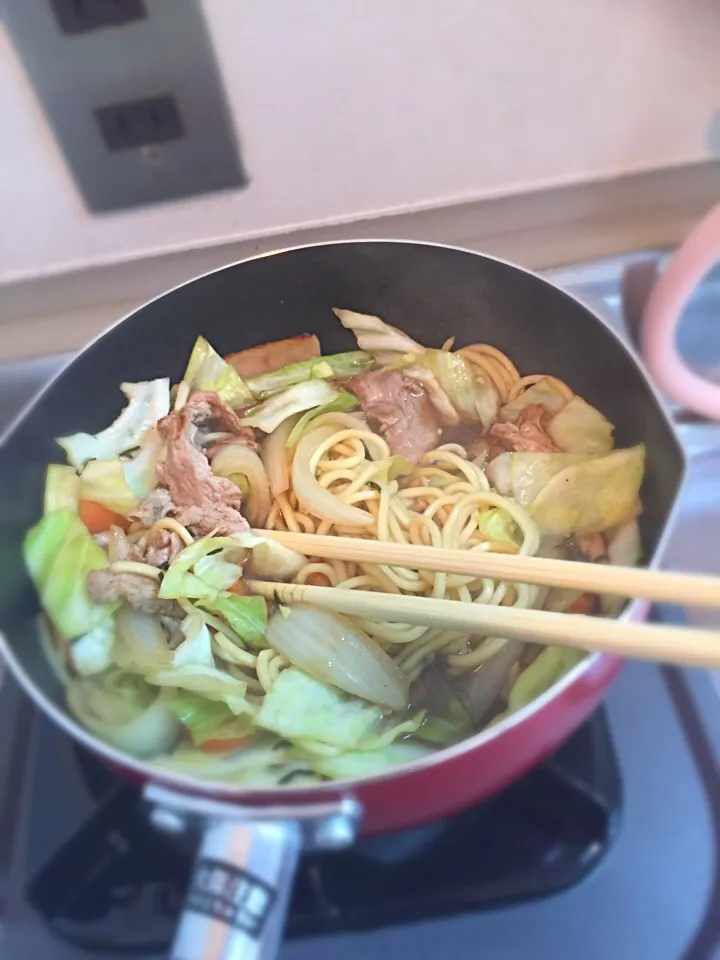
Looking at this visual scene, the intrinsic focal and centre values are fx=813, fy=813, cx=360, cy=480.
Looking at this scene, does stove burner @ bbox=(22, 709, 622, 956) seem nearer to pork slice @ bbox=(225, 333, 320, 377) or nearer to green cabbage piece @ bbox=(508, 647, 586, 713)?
green cabbage piece @ bbox=(508, 647, 586, 713)

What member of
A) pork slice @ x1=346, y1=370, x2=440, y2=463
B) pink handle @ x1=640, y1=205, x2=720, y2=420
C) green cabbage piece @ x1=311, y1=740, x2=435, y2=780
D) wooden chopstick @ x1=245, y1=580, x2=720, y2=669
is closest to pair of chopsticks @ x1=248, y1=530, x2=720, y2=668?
wooden chopstick @ x1=245, y1=580, x2=720, y2=669

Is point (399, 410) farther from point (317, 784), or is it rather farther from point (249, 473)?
point (317, 784)

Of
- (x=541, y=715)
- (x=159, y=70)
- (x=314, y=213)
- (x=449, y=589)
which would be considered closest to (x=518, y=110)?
(x=314, y=213)

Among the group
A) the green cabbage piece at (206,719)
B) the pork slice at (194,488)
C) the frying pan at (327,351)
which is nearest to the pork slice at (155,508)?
the pork slice at (194,488)

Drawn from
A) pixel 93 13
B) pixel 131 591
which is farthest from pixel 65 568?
pixel 93 13

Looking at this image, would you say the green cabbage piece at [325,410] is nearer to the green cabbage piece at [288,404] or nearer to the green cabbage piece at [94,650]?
the green cabbage piece at [288,404]
